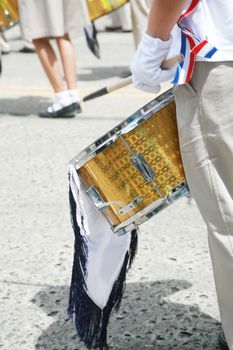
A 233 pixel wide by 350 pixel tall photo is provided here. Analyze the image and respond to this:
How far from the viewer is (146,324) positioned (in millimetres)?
2975

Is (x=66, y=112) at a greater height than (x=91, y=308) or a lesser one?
lesser

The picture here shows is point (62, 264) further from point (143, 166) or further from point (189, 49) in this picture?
point (189, 49)

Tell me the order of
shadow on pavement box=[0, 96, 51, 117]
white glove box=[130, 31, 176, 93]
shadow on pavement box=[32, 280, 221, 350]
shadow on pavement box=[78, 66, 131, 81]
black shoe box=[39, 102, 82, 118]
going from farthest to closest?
1. shadow on pavement box=[78, 66, 131, 81]
2. shadow on pavement box=[0, 96, 51, 117]
3. black shoe box=[39, 102, 82, 118]
4. shadow on pavement box=[32, 280, 221, 350]
5. white glove box=[130, 31, 176, 93]

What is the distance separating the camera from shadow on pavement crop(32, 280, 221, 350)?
2.86m

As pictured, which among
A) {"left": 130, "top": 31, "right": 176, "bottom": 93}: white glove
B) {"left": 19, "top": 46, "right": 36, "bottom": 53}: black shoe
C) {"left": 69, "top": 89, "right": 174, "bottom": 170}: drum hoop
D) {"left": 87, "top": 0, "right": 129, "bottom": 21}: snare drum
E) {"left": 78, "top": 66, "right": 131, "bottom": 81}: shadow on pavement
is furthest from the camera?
{"left": 19, "top": 46, "right": 36, "bottom": 53}: black shoe

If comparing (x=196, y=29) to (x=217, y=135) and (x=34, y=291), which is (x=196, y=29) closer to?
(x=217, y=135)

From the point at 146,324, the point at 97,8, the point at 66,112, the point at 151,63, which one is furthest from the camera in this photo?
the point at 97,8

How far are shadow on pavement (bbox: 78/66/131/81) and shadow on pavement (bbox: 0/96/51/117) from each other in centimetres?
92

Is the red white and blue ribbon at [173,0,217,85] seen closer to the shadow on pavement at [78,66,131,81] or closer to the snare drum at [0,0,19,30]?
the snare drum at [0,0,19,30]

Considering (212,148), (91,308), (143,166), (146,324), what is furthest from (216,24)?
(146,324)

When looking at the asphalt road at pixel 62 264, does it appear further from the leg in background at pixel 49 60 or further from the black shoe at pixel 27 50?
the black shoe at pixel 27 50

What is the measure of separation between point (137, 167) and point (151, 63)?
0.31 metres

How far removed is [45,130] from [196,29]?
140 inches

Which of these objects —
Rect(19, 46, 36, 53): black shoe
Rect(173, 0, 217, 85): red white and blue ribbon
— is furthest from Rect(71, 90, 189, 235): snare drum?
Rect(19, 46, 36, 53): black shoe
